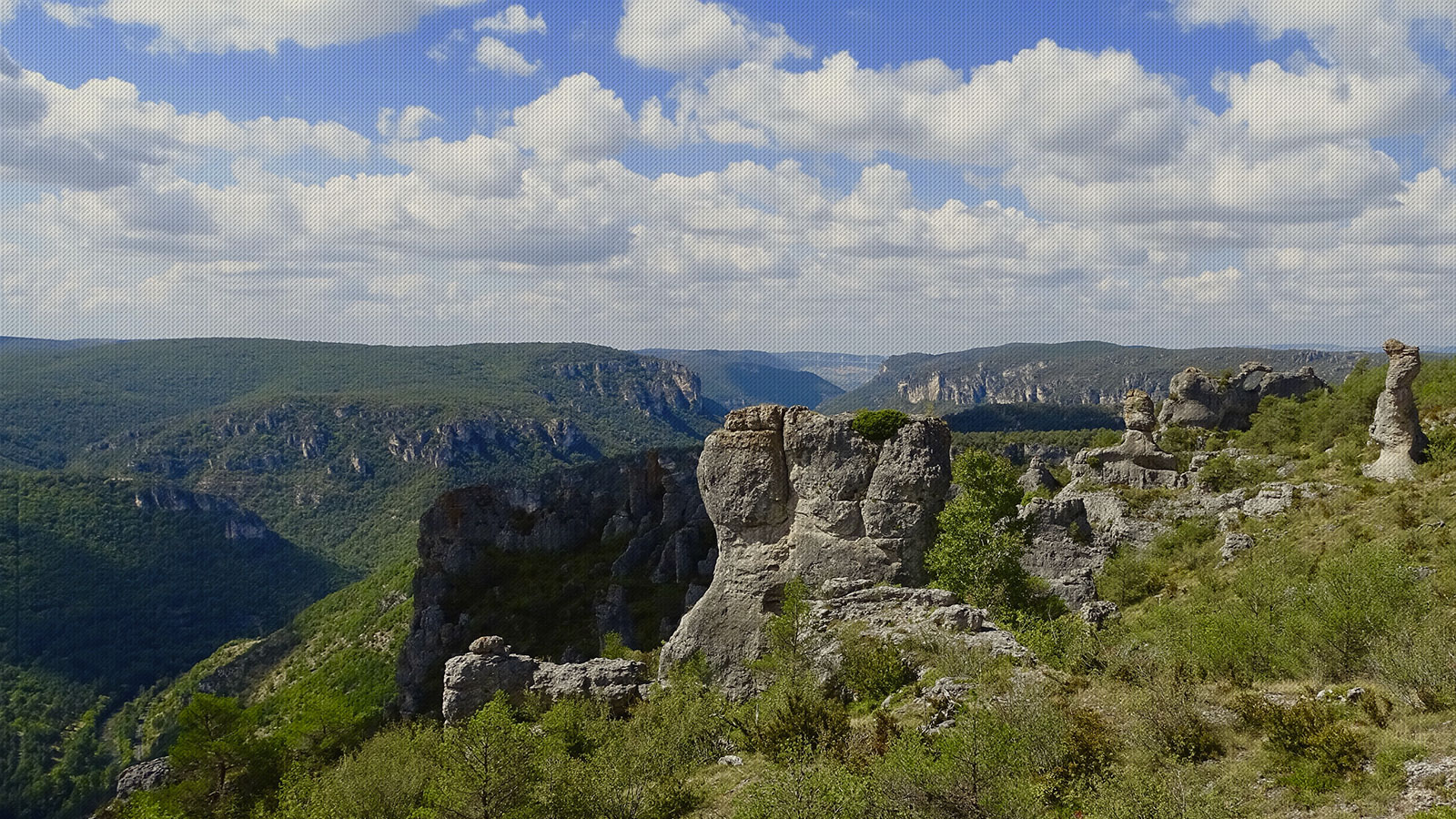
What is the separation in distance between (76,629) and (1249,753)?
704ft

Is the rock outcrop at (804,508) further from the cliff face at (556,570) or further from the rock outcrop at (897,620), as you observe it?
the cliff face at (556,570)

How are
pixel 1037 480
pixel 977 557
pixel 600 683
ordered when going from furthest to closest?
pixel 1037 480, pixel 977 557, pixel 600 683

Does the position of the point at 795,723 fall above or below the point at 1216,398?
below

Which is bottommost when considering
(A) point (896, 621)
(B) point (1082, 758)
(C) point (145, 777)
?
(C) point (145, 777)

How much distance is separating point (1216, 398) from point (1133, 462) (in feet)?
68.2

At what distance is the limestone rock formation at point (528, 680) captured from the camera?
1288 inches

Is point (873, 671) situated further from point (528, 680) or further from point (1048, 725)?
point (528, 680)

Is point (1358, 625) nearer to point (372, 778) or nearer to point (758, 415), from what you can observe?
point (758, 415)

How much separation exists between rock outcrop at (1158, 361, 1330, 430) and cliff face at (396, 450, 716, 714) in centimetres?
4365

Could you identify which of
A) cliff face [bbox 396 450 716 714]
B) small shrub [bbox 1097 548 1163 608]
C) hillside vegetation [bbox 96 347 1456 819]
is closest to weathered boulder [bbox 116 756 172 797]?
hillside vegetation [bbox 96 347 1456 819]

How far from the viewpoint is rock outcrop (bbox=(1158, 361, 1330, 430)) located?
72625mm

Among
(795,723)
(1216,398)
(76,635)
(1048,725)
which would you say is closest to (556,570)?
(795,723)

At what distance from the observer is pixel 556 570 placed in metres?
82.7

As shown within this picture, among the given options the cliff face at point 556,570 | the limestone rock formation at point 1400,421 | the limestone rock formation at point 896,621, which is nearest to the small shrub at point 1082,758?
the limestone rock formation at point 896,621
